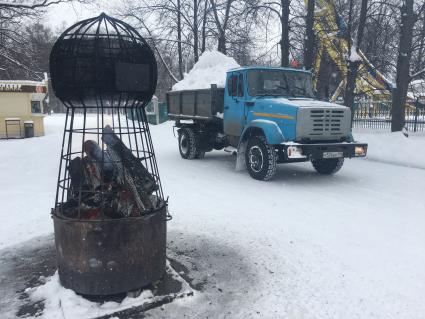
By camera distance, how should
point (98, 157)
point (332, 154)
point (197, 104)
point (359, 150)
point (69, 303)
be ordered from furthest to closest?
point (197, 104) → point (359, 150) → point (332, 154) → point (98, 157) → point (69, 303)

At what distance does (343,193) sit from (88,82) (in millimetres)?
5612

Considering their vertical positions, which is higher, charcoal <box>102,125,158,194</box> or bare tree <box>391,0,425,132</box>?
bare tree <box>391,0,425,132</box>

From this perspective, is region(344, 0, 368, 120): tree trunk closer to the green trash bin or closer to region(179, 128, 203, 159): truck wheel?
region(179, 128, 203, 159): truck wheel

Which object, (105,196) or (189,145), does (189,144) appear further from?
(105,196)

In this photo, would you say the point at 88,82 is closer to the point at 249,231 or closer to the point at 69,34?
the point at 69,34

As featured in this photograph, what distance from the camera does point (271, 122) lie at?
837cm

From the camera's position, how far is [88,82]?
3.50m

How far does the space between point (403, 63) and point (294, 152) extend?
821 cm

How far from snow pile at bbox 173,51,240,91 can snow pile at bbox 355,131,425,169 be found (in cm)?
529

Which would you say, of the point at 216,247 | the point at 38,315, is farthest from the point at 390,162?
the point at 38,315

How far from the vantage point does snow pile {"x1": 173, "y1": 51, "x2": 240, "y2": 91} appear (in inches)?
504

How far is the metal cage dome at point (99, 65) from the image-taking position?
11.4ft

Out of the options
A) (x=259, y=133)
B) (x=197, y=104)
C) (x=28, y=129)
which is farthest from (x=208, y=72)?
(x=28, y=129)

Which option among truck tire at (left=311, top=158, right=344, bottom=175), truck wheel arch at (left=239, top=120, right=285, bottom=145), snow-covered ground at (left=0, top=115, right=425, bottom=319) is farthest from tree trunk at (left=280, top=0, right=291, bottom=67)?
truck wheel arch at (left=239, top=120, right=285, bottom=145)
